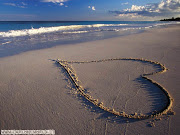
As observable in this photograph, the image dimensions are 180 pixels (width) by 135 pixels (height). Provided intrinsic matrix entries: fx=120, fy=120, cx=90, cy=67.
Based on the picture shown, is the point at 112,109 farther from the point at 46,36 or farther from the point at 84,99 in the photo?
the point at 46,36

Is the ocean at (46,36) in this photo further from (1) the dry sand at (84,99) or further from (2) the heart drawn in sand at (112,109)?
(2) the heart drawn in sand at (112,109)

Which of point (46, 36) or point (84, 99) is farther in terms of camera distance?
point (46, 36)

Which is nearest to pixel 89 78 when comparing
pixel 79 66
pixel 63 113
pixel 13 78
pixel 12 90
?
pixel 79 66

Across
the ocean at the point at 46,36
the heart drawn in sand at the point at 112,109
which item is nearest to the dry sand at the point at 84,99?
the heart drawn in sand at the point at 112,109

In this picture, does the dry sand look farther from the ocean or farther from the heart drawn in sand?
the ocean

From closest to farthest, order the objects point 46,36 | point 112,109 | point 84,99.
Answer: point 112,109 → point 84,99 → point 46,36

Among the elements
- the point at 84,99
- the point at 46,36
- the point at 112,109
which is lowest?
the point at 112,109

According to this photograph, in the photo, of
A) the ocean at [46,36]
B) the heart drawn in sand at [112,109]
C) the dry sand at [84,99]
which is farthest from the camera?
the ocean at [46,36]

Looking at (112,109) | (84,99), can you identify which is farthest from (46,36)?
(112,109)

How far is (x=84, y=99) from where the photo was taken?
10.3 ft

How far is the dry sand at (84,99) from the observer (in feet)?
7.97

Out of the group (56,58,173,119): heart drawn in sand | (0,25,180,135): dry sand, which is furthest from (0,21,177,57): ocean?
(56,58,173,119): heart drawn in sand

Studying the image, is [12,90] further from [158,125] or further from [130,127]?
[158,125]

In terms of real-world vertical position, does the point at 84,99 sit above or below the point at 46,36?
below
